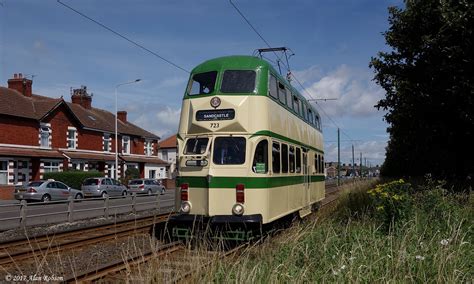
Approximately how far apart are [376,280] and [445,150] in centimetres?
1362

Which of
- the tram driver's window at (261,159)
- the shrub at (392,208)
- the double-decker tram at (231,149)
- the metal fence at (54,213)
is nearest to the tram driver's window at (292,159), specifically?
the double-decker tram at (231,149)

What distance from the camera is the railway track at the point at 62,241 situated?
10062 millimetres

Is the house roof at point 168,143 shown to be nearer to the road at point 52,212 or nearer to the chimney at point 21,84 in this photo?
Result: the chimney at point 21,84

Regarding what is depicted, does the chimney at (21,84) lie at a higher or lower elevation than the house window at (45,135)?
higher

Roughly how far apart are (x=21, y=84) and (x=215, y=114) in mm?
38148

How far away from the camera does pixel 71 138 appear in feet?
153

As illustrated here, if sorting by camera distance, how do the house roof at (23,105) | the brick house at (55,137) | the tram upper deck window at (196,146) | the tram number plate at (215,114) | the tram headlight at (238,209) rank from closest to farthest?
the tram headlight at (238,209)
the tram number plate at (215,114)
the tram upper deck window at (196,146)
the brick house at (55,137)
the house roof at (23,105)

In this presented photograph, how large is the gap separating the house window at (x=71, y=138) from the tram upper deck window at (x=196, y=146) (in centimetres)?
3718

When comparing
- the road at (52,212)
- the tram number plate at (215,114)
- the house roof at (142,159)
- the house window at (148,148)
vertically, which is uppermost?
the house window at (148,148)

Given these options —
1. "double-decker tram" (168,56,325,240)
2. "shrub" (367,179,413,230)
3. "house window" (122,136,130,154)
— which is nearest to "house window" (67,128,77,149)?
"house window" (122,136,130,154)

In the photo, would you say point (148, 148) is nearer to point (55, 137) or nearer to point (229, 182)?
point (55, 137)

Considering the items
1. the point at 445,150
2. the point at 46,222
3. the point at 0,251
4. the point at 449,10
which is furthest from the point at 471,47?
the point at 46,222

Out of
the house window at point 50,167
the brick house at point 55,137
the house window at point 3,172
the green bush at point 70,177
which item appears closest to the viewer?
the house window at point 3,172

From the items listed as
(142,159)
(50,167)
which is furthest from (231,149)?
(142,159)
